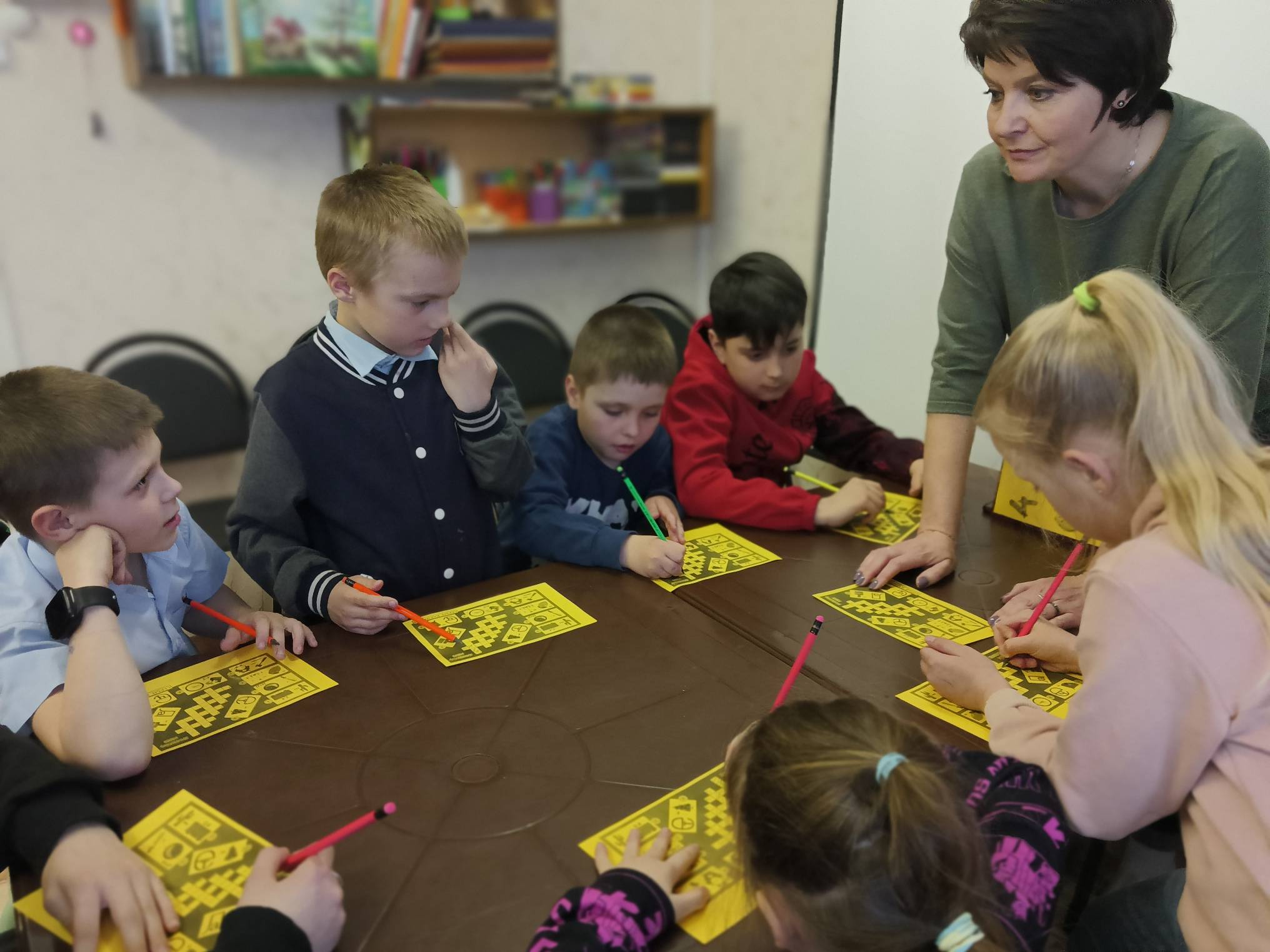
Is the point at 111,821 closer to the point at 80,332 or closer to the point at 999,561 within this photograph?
the point at 999,561

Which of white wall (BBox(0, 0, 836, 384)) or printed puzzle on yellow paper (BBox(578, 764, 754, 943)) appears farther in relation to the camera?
white wall (BBox(0, 0, 836, 384))

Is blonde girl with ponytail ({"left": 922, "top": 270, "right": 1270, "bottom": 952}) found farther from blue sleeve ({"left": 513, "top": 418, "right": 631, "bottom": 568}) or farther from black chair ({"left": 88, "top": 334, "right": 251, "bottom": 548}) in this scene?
black chair ({"left": 88, "top": 334, "right": 251, "bottom": 548})

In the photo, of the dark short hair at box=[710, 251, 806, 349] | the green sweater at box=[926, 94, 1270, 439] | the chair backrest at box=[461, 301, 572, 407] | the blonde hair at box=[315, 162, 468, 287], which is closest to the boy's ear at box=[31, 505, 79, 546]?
the blonde hair at box=[315, 162, 468, 287]

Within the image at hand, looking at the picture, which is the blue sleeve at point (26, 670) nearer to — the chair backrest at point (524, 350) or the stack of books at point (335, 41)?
the stack of books at point (335, 41)

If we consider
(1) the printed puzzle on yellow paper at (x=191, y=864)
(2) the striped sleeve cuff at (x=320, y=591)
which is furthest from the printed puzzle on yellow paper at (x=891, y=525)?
(1) the printed puzzle on yellow paper at (x=191, y=864)

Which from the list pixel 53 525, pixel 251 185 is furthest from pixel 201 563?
pixel 251 185

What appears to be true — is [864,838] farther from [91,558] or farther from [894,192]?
[894,192]

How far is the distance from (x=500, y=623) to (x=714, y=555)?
399 mm

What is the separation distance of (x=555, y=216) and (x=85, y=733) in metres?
2.77

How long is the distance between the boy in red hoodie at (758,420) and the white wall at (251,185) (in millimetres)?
1371

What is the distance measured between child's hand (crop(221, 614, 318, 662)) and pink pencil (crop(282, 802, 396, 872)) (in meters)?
0.35

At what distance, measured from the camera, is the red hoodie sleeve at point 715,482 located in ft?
5.22

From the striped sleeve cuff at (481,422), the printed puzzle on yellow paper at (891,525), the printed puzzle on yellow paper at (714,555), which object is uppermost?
the striped sleeve cuff at (481,422)

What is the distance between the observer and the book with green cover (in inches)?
106
